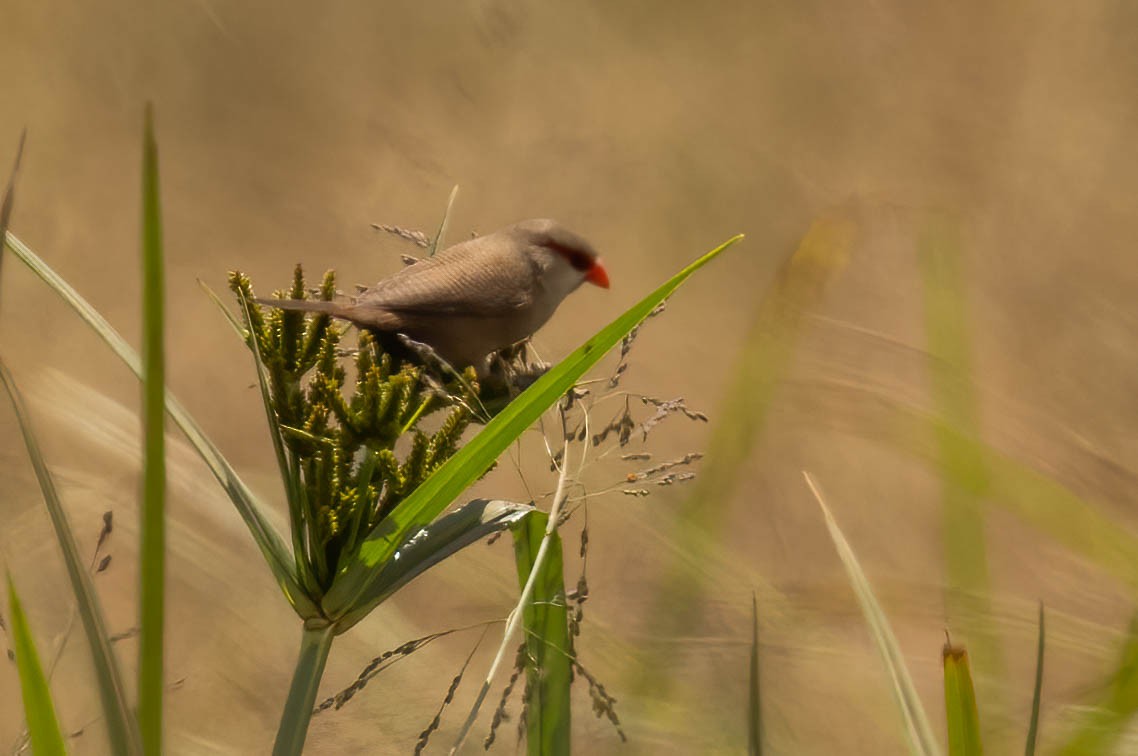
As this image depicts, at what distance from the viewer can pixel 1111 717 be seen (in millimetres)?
618

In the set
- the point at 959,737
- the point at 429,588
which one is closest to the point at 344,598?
the point at 959,737

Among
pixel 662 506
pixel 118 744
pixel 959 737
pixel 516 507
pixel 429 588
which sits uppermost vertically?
pixel 429 588

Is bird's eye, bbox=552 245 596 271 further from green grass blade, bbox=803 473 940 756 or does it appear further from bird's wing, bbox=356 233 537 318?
green grass blade, bbox=803 473 940 756

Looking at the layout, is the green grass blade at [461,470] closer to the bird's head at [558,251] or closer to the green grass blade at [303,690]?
→ the green grass blade at [303,690]

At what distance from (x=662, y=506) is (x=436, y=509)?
0.47 metres

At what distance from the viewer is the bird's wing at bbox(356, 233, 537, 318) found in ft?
3.72

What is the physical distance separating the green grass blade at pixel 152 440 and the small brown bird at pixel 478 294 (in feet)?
1.90

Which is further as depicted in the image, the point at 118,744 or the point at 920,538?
the point at 920,538

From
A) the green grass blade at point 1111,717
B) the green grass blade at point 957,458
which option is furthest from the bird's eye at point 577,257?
the green grass blade at point 1111,717

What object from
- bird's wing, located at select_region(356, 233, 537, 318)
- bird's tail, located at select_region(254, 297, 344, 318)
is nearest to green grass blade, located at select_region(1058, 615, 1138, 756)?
bird's tail, located at select_region(254, 297, 344, 318)

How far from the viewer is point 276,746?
0.67 metres

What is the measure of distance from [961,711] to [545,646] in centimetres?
32

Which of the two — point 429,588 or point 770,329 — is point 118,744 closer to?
point 770,329

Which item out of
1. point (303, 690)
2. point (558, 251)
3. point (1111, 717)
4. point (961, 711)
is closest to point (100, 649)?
point (303, 690)
